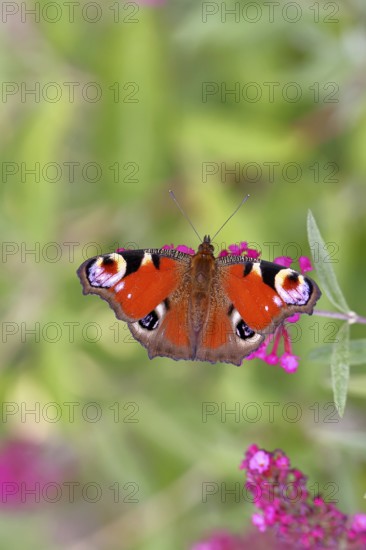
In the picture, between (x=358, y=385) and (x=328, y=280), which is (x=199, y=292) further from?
(x=358, y=385)

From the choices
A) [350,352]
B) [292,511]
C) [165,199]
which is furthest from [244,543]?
[165,199]

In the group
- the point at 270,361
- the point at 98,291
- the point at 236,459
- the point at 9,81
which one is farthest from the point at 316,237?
the point at 9,81

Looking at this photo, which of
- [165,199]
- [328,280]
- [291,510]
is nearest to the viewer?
[291,510]

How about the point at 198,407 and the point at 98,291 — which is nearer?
the point at 98,291

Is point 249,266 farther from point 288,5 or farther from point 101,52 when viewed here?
point 101,52

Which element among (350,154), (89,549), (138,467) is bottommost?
(89,549)

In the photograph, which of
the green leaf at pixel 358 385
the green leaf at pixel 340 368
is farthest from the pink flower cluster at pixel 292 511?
the green leaf at pixel 358 385
